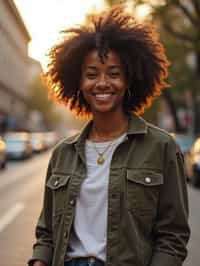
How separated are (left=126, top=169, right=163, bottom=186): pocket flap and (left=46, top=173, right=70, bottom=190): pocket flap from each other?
302 mm

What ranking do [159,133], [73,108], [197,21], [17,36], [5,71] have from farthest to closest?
[5,71] < [17,36] < [197,21] < [73,108] < [159,133]

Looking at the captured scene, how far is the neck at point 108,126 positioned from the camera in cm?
277

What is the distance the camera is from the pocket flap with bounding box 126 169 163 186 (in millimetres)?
2525

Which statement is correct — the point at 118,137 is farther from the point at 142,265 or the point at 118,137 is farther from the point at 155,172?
the point at 142,265

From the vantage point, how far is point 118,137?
274cm

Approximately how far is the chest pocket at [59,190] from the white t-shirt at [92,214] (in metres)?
0.08

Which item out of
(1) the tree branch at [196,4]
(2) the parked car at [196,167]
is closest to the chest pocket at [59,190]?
(2) the parked car at [196,167]

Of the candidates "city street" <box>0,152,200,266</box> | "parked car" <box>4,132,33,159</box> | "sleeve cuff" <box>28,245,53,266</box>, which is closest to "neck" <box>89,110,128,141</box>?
"sleeve cuff" <box>28,245,53,266</box>

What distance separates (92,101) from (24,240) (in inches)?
270

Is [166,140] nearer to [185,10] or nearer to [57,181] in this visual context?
[57,181]

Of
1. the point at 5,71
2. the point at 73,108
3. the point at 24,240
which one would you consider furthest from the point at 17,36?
the point at 73,108

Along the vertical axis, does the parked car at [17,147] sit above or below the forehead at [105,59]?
below

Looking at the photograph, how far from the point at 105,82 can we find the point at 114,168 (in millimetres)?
384

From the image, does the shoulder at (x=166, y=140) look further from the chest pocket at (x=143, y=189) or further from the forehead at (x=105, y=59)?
the forehead at (x=105, y=59)
